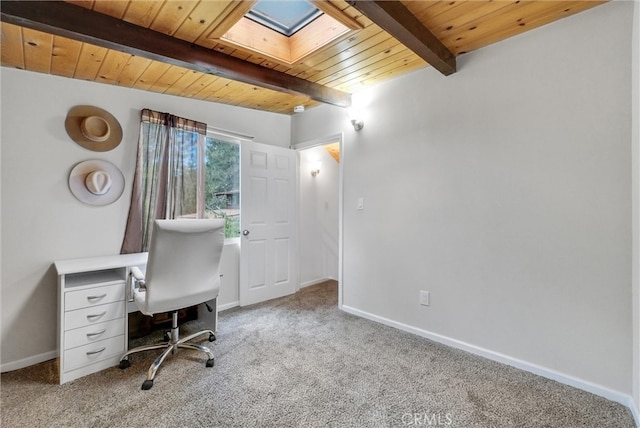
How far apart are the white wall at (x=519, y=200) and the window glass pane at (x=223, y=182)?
5.48ft

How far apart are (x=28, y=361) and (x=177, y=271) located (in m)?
1.45

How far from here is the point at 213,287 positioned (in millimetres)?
2215

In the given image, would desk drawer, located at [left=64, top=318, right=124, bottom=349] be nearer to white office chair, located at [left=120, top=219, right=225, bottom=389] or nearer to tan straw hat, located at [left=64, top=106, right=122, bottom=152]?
white office chair, located at [left=120, top=219, right=225, bottom=389]

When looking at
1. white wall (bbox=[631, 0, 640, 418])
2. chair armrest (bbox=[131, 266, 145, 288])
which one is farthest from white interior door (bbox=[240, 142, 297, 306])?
white wall (bbox=[631, 0, 640, 418])

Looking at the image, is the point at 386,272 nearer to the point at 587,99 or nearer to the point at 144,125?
the point at 587,99

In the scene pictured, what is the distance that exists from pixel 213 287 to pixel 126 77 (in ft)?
6.42

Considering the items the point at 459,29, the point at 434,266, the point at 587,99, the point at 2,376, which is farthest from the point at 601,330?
the point at 2,376

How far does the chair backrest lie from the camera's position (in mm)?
1898

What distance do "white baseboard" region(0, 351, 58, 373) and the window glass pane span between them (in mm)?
1705

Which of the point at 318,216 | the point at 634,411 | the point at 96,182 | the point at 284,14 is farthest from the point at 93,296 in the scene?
the point at 634,411

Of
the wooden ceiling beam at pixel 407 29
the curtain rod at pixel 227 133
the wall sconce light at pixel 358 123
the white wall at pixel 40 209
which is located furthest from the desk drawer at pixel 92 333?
the wall sconce light at pixel 358 123

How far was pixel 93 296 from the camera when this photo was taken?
2.04m

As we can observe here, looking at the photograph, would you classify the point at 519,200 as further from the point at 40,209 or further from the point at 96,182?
the point at 40,209

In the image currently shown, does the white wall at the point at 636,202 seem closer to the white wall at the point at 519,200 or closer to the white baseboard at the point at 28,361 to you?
the white wall at the point at 519,200
